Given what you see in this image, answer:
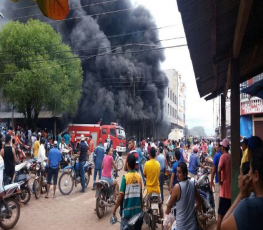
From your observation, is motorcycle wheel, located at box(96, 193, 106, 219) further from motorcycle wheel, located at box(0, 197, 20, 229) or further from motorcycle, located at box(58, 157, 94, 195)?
motorcycle, located at box(58, 157, 94, 195)

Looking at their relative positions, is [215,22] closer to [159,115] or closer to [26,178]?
[26,178]

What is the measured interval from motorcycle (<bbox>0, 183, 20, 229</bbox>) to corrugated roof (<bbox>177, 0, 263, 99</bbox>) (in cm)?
440

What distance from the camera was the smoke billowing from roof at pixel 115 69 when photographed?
3262 centimetres

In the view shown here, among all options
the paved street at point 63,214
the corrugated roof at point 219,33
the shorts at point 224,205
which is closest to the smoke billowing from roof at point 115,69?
the paved street at point 63,214

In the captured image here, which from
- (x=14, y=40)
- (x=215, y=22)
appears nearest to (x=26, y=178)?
(x=215, y=22)

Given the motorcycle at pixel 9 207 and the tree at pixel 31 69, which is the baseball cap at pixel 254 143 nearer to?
the motorcycle at pixel 9 207

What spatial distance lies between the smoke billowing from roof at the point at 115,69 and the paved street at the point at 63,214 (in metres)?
23.3

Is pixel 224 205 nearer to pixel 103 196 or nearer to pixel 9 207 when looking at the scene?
pixel 103 196

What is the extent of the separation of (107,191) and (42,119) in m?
27.0

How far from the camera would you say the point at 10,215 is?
555 cm

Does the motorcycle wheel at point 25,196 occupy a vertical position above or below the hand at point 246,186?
below

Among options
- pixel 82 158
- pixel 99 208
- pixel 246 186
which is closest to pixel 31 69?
pixel 82 158

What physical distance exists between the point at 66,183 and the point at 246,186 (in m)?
8.02

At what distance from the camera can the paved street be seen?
19.5 feet
